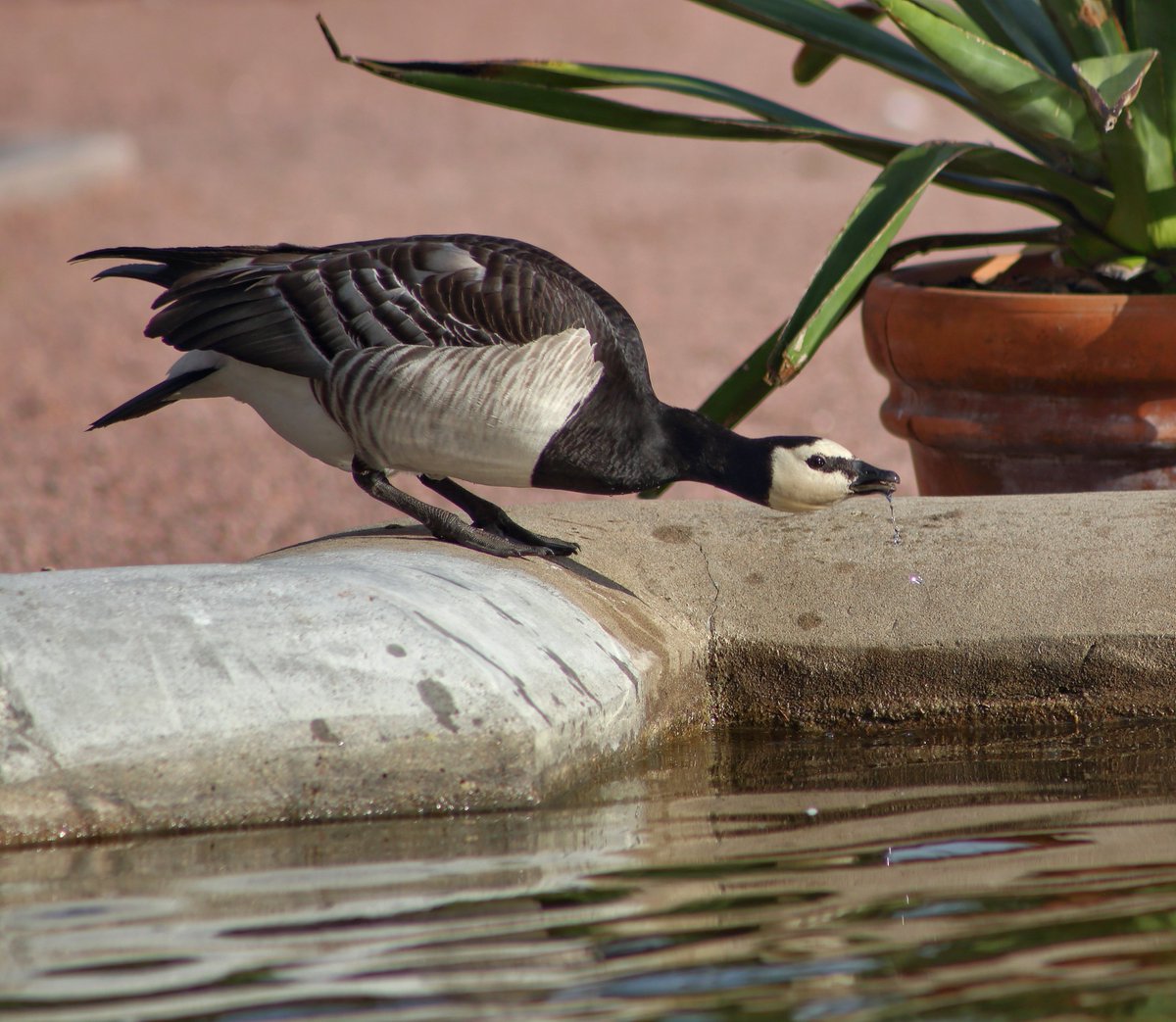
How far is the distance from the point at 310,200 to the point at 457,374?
35.4 feet

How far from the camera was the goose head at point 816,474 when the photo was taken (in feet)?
12.0

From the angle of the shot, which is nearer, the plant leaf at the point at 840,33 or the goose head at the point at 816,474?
the goose head at the point at 816,474

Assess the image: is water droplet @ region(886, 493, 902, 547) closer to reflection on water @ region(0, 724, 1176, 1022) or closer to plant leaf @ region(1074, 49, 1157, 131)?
reflection on water @ region(0, 724, 1176, 1022)

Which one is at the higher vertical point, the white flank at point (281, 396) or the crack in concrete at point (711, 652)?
the white flank at point (281, 396)

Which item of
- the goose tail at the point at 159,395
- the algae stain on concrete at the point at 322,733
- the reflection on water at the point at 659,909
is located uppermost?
the goose tail at the point at 159,395

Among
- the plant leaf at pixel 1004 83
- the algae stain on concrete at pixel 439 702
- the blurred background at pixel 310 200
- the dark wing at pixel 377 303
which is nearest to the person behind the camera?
the algae stain on concrete at pixel 439 702

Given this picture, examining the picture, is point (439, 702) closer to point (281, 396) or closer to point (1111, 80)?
point (281, 396)

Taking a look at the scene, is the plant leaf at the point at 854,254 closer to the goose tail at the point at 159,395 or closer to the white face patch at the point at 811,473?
the white face patch at the point at 811,473

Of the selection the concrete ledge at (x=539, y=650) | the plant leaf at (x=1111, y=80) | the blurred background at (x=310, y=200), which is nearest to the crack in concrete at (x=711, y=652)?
the concrete ledge at (x=539, y=650)

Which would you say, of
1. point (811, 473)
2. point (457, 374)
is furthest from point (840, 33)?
point (457, 374)

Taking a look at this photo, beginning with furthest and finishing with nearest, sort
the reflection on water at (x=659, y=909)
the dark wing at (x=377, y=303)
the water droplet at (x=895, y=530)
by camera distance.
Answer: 1. the water droplet at (x=895, y=530)
2. the dark wing at (x=377, y=303)
3. the reflection on water at (x=659, y=909)

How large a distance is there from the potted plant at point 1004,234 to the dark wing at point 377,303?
58 centimetres

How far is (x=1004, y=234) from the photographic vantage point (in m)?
4.99

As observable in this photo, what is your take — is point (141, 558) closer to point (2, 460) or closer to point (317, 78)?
point (2, 460)
